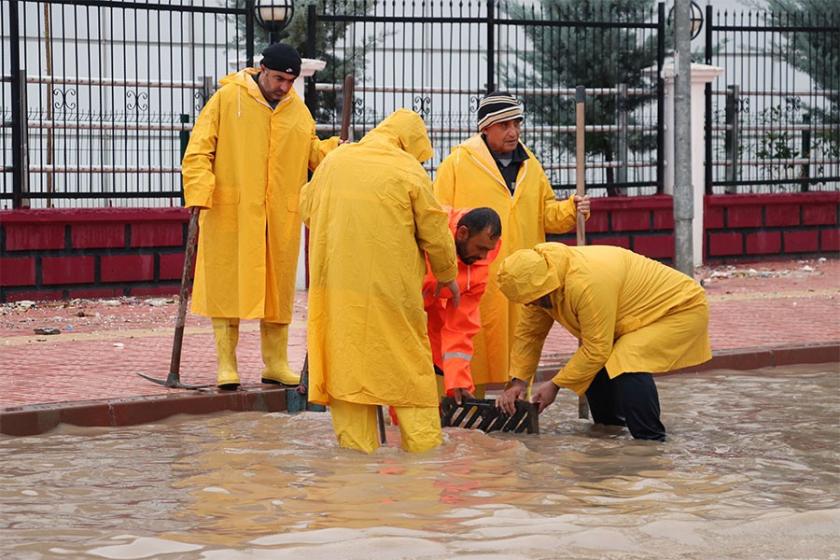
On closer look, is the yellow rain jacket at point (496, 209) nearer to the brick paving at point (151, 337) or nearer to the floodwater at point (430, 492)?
the floodwater at point (430, 492)

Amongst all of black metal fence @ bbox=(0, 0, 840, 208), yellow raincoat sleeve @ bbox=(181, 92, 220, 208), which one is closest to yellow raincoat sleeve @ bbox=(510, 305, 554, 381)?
yellow raincoat sleeve @ bbox=(181, 92, 220, 208)

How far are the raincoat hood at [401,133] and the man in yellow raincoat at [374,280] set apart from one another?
1cm

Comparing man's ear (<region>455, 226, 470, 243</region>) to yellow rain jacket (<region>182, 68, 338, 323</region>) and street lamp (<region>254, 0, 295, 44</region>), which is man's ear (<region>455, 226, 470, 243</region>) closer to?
yellow rain jacket (<region>182, 68, 338, 323</region>)

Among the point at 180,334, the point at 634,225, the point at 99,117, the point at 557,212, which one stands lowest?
the point at 180,334

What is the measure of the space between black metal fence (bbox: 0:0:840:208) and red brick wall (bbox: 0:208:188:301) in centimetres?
24

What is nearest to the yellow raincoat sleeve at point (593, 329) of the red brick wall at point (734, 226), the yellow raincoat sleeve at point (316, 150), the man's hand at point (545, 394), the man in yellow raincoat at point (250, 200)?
the man's hand at point (545, 394)

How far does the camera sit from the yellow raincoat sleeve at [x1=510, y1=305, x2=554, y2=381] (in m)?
8.30

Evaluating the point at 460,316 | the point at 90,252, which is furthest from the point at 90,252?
the point at 460,316

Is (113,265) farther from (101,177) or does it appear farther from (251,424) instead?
(251,424)

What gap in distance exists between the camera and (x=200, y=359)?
10953 mm

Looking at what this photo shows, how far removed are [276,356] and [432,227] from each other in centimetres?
264

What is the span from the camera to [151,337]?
39.2 ft

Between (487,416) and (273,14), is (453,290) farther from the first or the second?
(273,14)

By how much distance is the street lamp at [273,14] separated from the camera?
14.7 m
